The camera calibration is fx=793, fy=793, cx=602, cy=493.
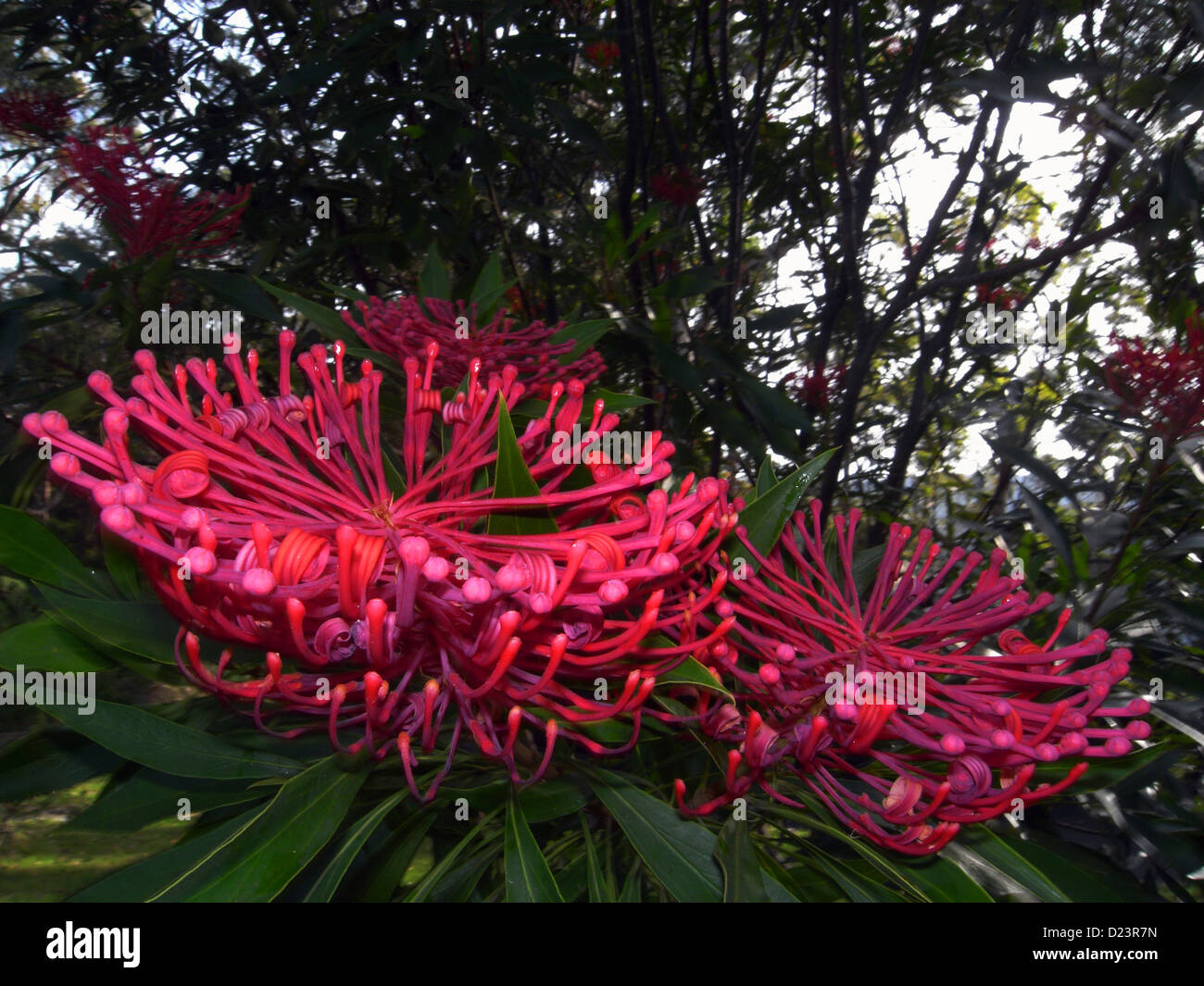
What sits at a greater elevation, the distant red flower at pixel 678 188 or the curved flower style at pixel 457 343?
the distant red flower at pixel 678 188

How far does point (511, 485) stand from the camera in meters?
0.65

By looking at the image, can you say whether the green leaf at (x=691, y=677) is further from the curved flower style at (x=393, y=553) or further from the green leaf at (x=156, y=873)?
the green leaf at (x=156, y=873)

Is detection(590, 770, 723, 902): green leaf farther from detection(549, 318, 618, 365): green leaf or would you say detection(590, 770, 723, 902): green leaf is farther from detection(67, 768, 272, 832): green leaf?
detection(549, 318, 618, 365): green leaf

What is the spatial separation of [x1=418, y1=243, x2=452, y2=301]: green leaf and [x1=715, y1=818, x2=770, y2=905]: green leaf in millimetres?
973

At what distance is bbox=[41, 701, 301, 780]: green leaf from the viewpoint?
71cm

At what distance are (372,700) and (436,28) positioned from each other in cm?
180

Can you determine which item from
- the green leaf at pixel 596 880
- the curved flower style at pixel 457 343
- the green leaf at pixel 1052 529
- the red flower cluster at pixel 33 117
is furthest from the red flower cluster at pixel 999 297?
the red flower cluster at pixel 33 117

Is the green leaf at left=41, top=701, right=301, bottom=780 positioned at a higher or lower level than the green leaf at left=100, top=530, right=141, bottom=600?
lower

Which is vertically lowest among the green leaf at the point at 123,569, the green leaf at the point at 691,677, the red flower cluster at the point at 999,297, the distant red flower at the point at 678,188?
the green leaf at the point at 691,677

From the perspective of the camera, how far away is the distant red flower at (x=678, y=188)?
2635 millimetres

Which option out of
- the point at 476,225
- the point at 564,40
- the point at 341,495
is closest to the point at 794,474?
the point at 341,495

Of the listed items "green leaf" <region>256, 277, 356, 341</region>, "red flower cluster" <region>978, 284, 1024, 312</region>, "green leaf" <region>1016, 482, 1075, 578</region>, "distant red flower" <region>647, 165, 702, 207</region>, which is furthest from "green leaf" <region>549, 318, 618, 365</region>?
"red flower cluster" <region>978, 284, 1024, 312</region>

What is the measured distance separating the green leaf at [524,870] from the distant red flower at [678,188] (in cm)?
227

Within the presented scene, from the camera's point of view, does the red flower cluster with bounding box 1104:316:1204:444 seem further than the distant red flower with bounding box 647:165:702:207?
No
